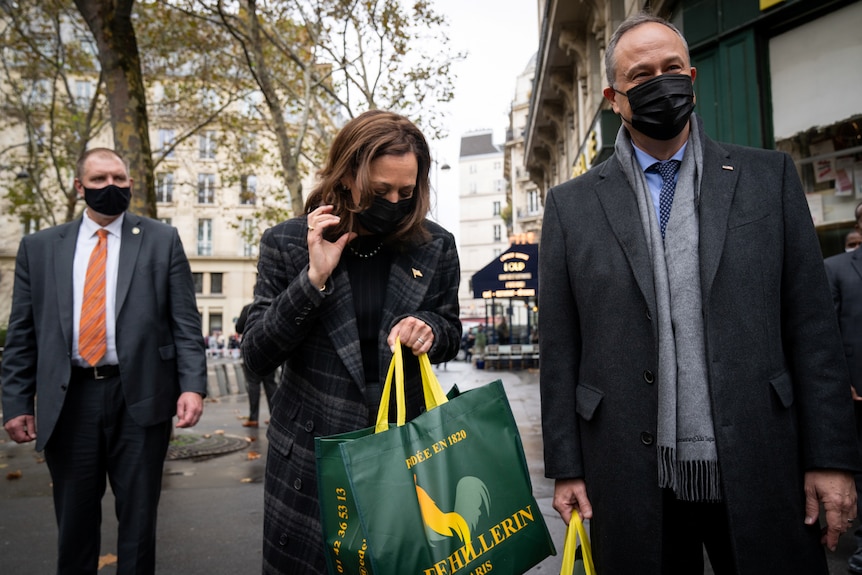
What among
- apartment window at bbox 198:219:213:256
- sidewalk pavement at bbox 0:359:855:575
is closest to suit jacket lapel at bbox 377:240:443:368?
sidewalk pavement at bbox 0:359:855:575

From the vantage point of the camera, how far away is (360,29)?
16.7 metres

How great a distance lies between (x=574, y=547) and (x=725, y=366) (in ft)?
2.15

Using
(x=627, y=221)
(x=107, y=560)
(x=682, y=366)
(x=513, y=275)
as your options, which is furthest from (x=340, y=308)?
(x=513, y=275)

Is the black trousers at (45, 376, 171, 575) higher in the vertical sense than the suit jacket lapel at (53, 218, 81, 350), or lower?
lower

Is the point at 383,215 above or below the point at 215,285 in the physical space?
below

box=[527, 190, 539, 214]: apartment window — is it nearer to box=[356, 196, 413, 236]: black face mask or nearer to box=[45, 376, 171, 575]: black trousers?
box=[45, 376, 171, 575]: black trousers

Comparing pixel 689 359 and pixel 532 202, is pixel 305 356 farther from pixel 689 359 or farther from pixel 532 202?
pixel 532 202

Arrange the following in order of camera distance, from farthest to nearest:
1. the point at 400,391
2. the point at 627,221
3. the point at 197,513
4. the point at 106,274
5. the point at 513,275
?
the point at 513,275, the point at 197,513, the point at 106,274, the point at 627,221, the point at 400,391

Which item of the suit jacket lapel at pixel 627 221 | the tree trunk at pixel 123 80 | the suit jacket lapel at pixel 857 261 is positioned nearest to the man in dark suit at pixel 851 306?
the suit jacket lapel at pixel 857 261

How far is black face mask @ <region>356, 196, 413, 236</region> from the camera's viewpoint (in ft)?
7.22

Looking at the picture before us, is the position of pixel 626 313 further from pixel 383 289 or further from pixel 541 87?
pixel 541 87

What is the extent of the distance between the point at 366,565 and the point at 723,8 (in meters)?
7.01

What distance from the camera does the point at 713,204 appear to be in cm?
197

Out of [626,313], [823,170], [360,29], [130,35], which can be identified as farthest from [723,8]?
[360,29]
